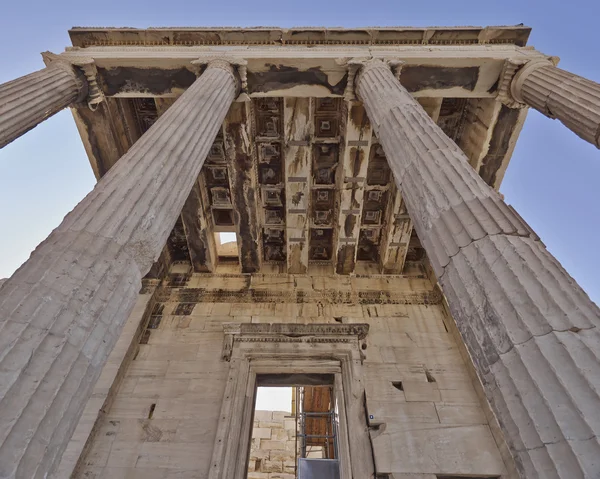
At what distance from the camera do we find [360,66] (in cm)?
939

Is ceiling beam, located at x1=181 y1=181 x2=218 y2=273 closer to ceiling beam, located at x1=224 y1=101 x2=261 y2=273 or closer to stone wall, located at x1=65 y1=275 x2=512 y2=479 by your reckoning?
stone wall, located at x1=65 y1=275 x2=512 y2=479

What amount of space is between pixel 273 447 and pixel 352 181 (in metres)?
9.80

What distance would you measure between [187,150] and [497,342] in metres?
5.21

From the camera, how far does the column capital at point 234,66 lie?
9438mm

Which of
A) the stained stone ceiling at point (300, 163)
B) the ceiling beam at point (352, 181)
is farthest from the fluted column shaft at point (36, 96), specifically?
the ceiling beam at point (352, 181)

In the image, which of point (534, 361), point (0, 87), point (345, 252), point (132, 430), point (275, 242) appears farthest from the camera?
point (275, 242)

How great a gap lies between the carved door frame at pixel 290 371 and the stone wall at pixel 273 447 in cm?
538

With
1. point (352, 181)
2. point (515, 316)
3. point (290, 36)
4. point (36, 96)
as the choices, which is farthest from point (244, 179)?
point (515, 316)

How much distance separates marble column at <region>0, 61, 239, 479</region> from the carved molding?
5.37 metres

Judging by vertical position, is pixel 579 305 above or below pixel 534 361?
above

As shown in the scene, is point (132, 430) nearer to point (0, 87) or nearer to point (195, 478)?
point (195, 478)

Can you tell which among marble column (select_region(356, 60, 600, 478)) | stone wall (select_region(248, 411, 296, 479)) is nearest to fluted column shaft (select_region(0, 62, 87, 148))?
marble column (select_region(356, 60, 600, 478))

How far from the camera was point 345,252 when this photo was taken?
40.8ft

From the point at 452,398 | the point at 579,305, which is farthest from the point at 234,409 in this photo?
the point at 579,305
